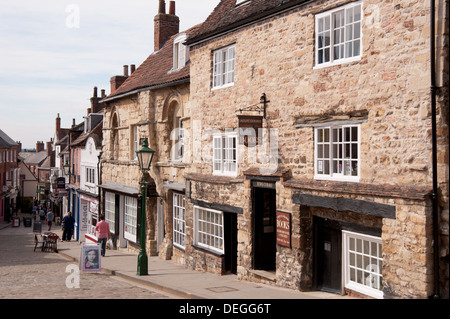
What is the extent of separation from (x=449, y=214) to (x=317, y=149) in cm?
344

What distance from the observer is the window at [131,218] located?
22.2 metres

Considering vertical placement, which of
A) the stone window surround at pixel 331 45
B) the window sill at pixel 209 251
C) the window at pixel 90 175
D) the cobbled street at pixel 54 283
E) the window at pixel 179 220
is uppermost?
the stone window surround at pixel 331 45

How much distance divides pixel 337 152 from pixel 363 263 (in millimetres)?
2359

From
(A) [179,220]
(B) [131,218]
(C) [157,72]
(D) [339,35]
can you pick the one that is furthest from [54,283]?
(C) [157,72]

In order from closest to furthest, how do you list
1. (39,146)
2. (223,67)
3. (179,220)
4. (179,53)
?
(223,67) → (179,220) → (179,53) → (39,146)

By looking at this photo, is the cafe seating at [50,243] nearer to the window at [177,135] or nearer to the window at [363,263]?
the window at [177,135]

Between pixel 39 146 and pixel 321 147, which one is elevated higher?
pixel 39 146

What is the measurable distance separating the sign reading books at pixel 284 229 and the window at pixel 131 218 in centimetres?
1119

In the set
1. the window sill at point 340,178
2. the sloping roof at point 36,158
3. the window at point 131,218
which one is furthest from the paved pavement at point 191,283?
the sloping roof at point 36,158

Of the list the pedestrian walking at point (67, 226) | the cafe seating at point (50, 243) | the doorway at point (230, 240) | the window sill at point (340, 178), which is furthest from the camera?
the pedestrian walking at point (67, 226)

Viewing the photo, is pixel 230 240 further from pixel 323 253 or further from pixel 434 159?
pixel 434 159

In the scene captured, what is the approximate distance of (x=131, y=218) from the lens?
894 inches

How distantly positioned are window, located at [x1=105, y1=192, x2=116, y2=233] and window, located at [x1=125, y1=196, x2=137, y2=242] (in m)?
1.50
